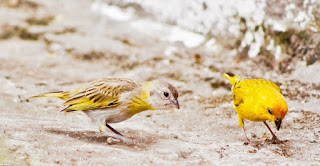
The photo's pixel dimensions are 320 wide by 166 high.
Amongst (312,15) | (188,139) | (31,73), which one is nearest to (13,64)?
(31,73)

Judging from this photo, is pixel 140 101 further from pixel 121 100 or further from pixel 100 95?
pixel 100 95

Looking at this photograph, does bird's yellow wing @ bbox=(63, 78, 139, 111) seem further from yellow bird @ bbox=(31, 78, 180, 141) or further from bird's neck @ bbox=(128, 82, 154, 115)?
bird's neck @ bbox=(128, 82, 154, 115)

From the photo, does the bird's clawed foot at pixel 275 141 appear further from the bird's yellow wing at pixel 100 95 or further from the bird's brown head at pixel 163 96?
the bird's yellow wing at pixel 100 95

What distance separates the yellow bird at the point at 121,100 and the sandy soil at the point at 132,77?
0.88ft

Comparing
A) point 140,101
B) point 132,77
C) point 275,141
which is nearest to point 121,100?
point 140,101

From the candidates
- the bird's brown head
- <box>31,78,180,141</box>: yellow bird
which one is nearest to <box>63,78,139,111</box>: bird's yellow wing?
<box>31,78,180,141</box>: yellow bird

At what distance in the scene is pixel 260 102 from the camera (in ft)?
13.9

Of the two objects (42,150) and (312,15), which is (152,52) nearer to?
(312,15)

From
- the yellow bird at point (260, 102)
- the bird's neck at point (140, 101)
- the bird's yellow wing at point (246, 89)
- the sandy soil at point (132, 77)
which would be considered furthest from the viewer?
the bird's yellow wing at point (246, 89)

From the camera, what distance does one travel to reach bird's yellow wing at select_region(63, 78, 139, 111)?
4412 millimetres

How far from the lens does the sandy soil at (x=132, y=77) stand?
12.9ft

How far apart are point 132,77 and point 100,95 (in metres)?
2.92

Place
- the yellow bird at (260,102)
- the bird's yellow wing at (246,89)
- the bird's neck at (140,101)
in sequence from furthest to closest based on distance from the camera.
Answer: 1. the bird's yellow wing at (246,89)
2. the bird's neck at (140,101)
3. the yellow bird at (260,102)

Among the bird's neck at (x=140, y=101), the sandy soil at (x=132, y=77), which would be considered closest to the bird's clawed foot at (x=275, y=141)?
the sandy soil at (x=132, y=77)
